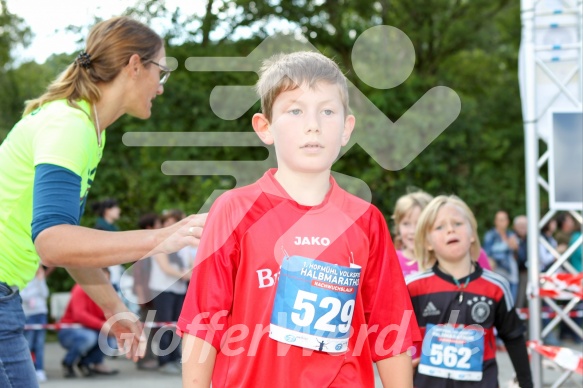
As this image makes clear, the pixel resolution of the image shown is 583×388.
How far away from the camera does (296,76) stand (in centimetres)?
252

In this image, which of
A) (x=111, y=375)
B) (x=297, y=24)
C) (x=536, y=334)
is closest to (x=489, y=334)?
(x=536, y=334)

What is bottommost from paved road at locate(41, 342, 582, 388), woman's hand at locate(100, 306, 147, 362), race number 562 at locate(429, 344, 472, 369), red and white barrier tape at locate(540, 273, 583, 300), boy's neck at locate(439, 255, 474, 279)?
paved road at locate(41, 342, 582, 388)

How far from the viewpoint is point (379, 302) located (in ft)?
8.41

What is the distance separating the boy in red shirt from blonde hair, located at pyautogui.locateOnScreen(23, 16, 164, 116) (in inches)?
25.8

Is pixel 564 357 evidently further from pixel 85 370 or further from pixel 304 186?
pixel 85 370

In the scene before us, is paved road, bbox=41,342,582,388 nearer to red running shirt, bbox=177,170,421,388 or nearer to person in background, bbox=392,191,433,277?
person in background, bbox=392,191,433,277

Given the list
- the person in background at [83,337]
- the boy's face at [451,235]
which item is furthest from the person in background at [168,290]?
the boy's face at [451,235]

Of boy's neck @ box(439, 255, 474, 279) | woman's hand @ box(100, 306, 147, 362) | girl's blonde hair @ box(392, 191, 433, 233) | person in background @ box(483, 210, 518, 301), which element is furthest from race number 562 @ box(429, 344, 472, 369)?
person in background @ box(483, 210, 518, 301)

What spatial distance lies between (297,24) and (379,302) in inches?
539

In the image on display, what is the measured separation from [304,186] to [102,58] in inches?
35.5

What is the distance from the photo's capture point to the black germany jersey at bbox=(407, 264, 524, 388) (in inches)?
178

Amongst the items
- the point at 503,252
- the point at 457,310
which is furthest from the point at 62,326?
the point at 503,252

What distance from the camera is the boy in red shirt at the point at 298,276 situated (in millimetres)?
2404

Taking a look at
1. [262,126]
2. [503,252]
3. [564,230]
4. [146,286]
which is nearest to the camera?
[262,126]
